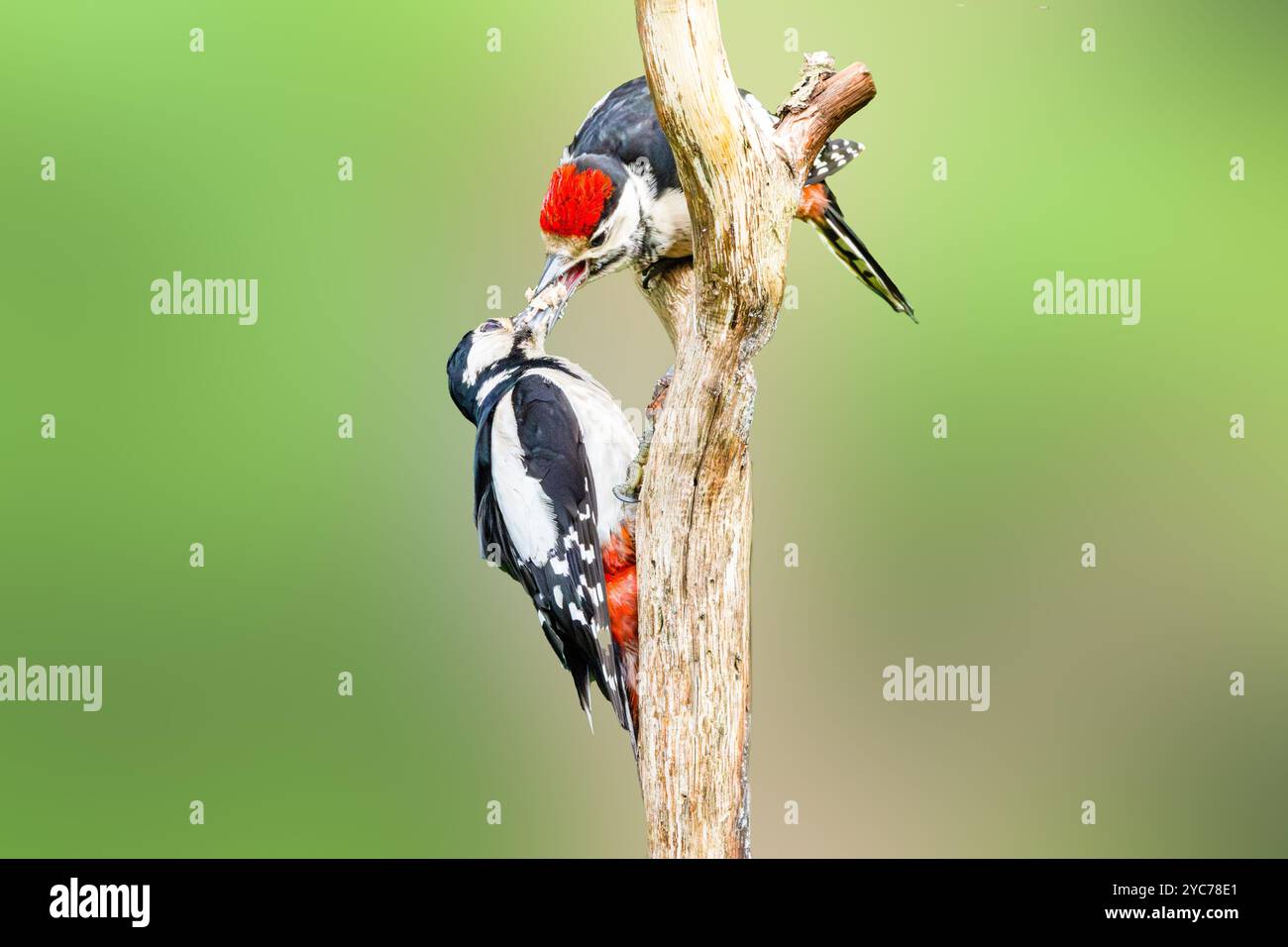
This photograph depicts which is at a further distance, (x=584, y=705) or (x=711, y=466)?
(x=584, y=705)

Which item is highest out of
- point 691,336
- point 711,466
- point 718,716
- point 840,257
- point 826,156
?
point 826,156

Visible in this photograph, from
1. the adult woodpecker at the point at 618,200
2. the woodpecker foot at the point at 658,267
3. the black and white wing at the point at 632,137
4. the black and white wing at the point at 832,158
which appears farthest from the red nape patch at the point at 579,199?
the black and white wing at the point at 832,158

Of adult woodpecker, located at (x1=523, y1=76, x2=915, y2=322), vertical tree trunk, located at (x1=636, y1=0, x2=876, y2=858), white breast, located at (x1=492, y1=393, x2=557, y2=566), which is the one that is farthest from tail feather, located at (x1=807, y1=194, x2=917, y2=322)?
white breast, located at (x1=492, y1=393, x2=557, y2=566)

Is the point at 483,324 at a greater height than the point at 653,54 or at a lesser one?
lesser

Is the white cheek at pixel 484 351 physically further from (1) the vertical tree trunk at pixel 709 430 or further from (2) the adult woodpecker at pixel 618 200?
(1) the vertical tree trunk at pixel 709 430

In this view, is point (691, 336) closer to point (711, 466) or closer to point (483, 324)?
point (711, 466)

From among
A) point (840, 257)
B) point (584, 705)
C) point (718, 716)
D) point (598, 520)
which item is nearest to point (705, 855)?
point (718, 716)

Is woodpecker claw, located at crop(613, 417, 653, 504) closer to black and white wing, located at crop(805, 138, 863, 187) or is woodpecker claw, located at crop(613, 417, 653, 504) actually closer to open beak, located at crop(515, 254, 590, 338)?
open beak, located at crop(515, 254, 590, 338)
